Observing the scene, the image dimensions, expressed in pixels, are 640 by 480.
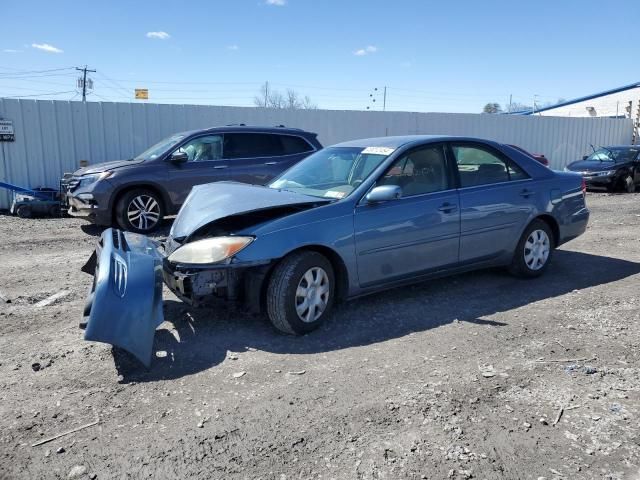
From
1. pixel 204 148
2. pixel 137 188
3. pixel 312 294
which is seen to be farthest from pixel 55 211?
pixel 312 294

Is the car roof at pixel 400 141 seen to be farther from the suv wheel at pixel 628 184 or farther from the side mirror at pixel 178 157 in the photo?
the suv wheel at pixel 628 184

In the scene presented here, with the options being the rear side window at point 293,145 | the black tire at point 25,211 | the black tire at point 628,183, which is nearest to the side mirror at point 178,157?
the rear side window at point 293,145

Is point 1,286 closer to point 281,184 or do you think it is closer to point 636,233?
point 281,184

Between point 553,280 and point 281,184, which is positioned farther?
point 553,280

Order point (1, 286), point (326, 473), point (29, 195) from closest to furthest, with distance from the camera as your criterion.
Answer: point (326, 473) < point (1, 286) < point (29, 195)

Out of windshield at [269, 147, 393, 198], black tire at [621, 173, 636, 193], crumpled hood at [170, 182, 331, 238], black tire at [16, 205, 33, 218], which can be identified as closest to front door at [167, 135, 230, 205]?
black tire at [16, 205, 33, 218]

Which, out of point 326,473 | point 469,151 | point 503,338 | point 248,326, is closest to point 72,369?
point 248,326

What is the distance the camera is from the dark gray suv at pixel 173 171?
8.89 m

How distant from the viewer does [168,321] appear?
15.6ft

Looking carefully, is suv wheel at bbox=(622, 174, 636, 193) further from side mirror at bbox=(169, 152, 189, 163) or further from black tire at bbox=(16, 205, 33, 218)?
black tire at bbox=(16, 205, 33, 218)

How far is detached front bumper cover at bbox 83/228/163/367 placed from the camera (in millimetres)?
3588

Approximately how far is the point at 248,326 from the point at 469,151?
2.88 m

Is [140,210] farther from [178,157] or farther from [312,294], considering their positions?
[312,294]

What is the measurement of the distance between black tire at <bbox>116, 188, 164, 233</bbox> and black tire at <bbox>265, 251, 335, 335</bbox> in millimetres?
5418
